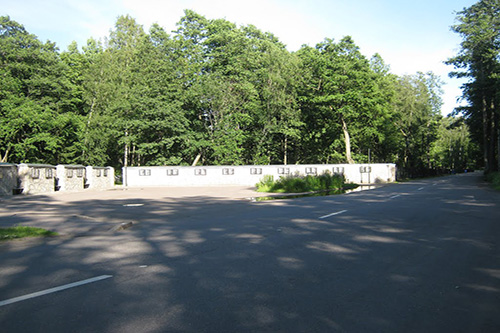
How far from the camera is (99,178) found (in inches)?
1432

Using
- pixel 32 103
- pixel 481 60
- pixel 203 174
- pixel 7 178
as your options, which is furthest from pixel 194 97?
pixel 481 60

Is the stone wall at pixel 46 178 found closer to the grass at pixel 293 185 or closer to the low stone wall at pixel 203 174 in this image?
the low stone wall at pixel 203 174

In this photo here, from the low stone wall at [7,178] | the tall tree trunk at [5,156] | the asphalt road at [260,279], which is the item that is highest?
the tall tree trunk at [5,156]

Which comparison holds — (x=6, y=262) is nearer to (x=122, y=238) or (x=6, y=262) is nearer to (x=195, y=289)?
(x=122, y=238)

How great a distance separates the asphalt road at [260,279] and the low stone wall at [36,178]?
18.2 metres

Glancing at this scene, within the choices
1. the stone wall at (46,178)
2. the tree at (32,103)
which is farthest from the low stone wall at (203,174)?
the tree at (32,103)

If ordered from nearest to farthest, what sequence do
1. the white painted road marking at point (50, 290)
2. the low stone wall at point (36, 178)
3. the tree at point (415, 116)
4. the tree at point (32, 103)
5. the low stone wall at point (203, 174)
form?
the white painted road marking at point (50, 290)
the low stone wall at point (36, 178)
the tree at point (32, 103)
the low stone wall at point (203, 174)
the tree at point (415, 116)

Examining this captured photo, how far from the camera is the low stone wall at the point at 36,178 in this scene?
26.0 metres

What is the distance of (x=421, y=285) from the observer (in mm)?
5414

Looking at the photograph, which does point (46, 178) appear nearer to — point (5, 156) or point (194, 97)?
point (5, 156)

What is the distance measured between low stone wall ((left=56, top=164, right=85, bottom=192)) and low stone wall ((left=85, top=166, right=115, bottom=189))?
967 millimetres

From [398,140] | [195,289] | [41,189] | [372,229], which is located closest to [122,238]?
[195,289]

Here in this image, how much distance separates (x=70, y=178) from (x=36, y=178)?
4.48 metres

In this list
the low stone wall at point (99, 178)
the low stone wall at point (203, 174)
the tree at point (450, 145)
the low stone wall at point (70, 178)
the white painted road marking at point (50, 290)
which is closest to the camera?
the white painted road marking at point (50, 290)
